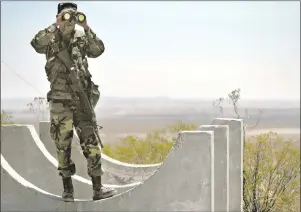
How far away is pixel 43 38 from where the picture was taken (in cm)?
616

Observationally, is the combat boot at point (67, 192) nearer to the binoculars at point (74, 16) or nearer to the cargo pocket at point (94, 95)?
the cargo pocket at point (94, 95)

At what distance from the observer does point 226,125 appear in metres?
6.34

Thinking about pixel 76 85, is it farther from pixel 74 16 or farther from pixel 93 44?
pixel 74 16

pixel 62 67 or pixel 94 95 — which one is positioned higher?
pixel 62 67

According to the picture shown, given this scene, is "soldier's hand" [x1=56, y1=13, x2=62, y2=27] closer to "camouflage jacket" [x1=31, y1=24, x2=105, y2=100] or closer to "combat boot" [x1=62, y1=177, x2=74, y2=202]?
"camouflage jacket" [x1=31, y1=24, x2=105, y2=100]

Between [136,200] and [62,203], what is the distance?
0.87m

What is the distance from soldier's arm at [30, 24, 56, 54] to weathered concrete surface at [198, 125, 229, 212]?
1967 millimetres

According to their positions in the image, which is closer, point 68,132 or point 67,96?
point 67,96

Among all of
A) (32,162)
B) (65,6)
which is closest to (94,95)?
(65,6)

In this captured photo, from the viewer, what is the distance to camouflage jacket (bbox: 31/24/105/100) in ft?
20.4

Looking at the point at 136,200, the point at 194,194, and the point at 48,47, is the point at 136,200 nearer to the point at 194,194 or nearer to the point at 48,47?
the point at 194,194

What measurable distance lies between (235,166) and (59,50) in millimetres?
2419

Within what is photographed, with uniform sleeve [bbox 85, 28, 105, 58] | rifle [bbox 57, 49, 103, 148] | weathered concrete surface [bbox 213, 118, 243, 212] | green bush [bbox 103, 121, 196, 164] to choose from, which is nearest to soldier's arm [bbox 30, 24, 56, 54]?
rifle [bbox 57, 49, 103, 148]

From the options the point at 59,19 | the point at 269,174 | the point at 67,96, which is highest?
the point at 59,19
